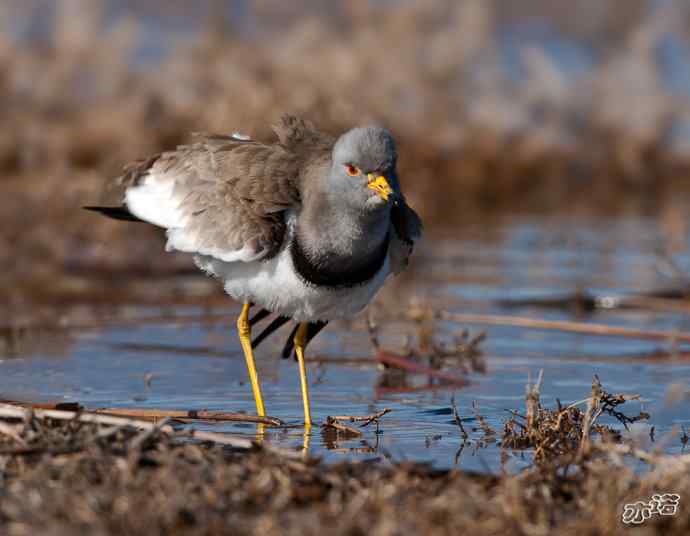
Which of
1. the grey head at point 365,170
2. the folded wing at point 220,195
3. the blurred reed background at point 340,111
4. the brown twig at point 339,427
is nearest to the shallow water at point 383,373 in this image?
the brown twig at point 339,427

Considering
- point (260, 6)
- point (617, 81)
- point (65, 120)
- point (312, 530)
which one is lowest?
point (312, 530)

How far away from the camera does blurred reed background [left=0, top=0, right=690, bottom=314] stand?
38.4 feet

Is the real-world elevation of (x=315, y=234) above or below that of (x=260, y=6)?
below

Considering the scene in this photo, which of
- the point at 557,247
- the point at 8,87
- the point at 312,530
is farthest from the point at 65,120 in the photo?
the point at 312,530

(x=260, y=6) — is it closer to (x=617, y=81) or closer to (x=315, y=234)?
(x=617, y=81)

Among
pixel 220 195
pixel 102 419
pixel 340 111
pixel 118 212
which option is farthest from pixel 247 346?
pixel 340 111

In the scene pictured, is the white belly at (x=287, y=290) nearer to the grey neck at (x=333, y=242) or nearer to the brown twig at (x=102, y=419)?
the grey neck at (x=333, y=242)

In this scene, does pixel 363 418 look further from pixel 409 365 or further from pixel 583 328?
pixel 583 328

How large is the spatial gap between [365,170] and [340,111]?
703cm

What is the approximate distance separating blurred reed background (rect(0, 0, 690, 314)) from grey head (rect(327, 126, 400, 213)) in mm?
4466

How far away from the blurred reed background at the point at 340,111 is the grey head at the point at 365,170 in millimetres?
4466

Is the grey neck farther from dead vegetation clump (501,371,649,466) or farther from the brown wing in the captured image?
dead vegetation clump (501,371,649,466)

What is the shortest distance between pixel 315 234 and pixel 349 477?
1.43 metres

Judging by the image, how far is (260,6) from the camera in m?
23.6
